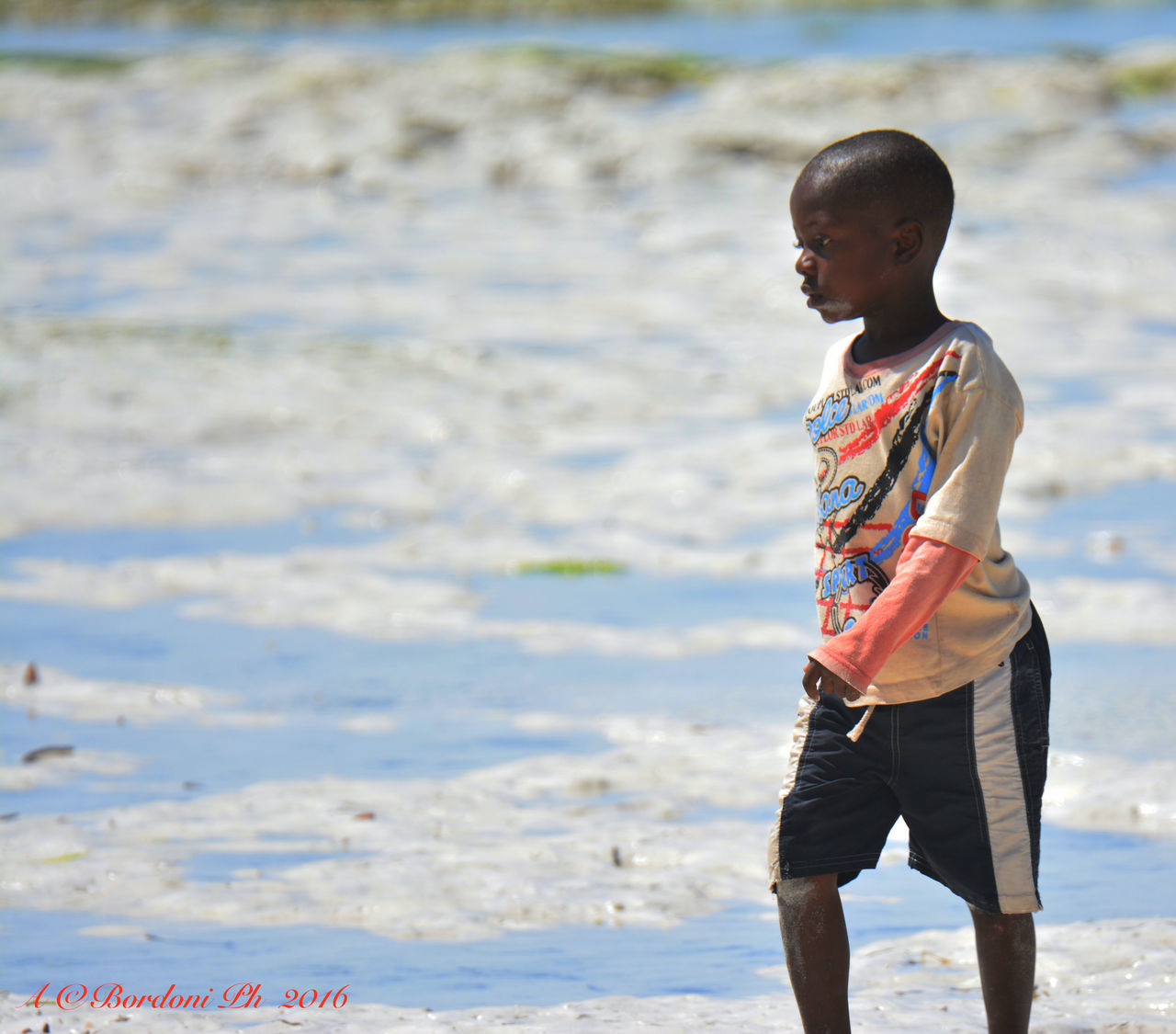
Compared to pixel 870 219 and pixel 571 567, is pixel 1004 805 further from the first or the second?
pixel 571 567

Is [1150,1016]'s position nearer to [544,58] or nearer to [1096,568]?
[1096,568]

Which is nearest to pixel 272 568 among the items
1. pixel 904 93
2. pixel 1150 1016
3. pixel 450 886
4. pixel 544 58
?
pixel 450 886

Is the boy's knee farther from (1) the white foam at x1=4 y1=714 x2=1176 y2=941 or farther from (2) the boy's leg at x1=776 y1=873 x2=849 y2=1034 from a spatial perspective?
(1) the white foam at x1=4 y1=714 x2=1176 y2=941

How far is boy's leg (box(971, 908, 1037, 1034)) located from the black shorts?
0.05 m

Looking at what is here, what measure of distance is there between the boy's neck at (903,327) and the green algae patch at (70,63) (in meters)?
23.7

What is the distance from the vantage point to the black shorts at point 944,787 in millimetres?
2307

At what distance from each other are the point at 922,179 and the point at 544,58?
2167cm

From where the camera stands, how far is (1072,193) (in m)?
14.7

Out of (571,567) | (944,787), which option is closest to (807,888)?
(944,787)

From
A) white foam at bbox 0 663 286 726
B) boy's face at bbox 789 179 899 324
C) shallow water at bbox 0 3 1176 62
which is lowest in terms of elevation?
white foam at bbox 0 663 286 726

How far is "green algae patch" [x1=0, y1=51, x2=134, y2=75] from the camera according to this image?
79.4 ft

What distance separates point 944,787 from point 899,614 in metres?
0.29

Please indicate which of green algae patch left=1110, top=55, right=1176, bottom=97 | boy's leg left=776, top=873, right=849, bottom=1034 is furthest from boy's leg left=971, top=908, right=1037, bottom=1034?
green algae patch left=1110, top=55, right=1176, bottom=97

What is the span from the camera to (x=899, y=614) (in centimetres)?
222
